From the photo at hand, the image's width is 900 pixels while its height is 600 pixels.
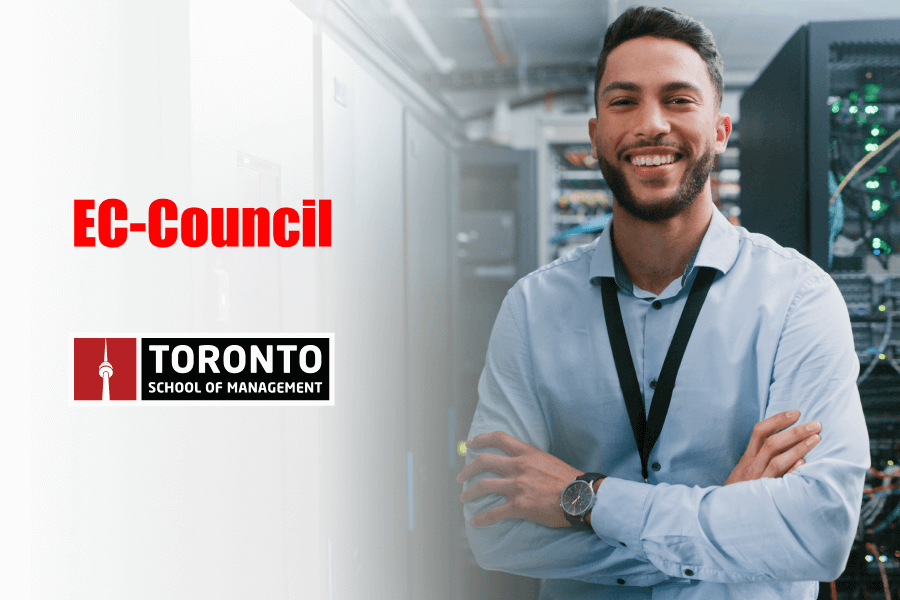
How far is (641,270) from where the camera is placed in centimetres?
97

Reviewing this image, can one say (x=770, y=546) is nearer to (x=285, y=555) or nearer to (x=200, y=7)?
(x=285, y=555)

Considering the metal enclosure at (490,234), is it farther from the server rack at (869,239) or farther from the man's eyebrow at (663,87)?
the man's eyebrow at (663,87)

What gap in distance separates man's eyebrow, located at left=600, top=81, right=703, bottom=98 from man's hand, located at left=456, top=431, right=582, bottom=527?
52 centimetres

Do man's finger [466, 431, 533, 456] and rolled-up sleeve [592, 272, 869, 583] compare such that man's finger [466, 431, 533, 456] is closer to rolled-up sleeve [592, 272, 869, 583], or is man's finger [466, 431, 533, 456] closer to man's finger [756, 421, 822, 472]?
rolled-up sleeve [592, 272, 869, 583]

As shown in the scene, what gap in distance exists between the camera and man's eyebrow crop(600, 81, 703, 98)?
87cm

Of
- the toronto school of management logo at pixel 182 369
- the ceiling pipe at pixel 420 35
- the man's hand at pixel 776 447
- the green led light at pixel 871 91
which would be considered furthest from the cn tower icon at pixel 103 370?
the ceiling pipe at pixel 420 35

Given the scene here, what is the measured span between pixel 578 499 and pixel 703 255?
40 centimetres

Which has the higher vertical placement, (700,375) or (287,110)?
(287,110)

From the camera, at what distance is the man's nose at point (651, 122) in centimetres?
86

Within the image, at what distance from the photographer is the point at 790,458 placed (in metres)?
0.81

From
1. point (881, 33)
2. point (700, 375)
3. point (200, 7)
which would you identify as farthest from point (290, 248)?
point (881, 33)

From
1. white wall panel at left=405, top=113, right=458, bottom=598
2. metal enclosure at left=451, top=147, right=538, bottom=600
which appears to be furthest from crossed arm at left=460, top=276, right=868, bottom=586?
metal enclosure at left=451, top=147, right=538, bottom=600

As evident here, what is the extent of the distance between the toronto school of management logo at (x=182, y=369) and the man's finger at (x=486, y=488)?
1.05ft

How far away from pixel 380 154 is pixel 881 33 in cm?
98
